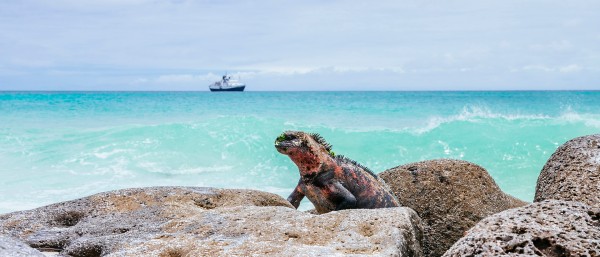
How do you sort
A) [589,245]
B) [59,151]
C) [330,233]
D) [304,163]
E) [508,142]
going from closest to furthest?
[589,245]
[330,233]
[304,163]
[59,151]
[508,142]

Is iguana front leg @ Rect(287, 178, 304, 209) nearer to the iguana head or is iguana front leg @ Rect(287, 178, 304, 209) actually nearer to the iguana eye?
the iguana head

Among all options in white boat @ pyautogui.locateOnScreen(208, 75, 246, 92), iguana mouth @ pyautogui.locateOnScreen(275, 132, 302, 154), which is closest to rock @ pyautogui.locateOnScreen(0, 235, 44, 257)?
iguana mouth @ pyautogui.locateOnScreen(275, 132, 302, 154)

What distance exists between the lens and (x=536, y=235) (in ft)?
7.82

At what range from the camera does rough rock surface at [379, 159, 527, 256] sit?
4691 millimetres

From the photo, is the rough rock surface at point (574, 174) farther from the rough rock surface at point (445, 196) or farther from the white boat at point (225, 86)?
the white boat at point (225, 86)

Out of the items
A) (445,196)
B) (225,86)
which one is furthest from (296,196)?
(225,86)

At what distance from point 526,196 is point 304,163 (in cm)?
897

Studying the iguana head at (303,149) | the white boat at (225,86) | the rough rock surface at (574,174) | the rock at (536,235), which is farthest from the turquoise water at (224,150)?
the white boat at (225,86)

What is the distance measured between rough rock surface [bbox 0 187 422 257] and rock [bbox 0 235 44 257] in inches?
16.9

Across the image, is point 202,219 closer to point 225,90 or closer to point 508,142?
point 508,142

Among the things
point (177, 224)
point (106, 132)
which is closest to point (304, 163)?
point (177, 224)

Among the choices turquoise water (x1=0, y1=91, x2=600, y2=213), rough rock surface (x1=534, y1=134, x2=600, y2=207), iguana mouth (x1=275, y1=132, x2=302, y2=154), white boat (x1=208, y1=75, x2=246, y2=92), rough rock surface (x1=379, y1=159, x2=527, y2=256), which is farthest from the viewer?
white boat (x1=208, y1=75, x2=246, y2=92)

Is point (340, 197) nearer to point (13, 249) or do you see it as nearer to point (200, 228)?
point (200, 228)

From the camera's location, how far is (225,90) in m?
67.4
